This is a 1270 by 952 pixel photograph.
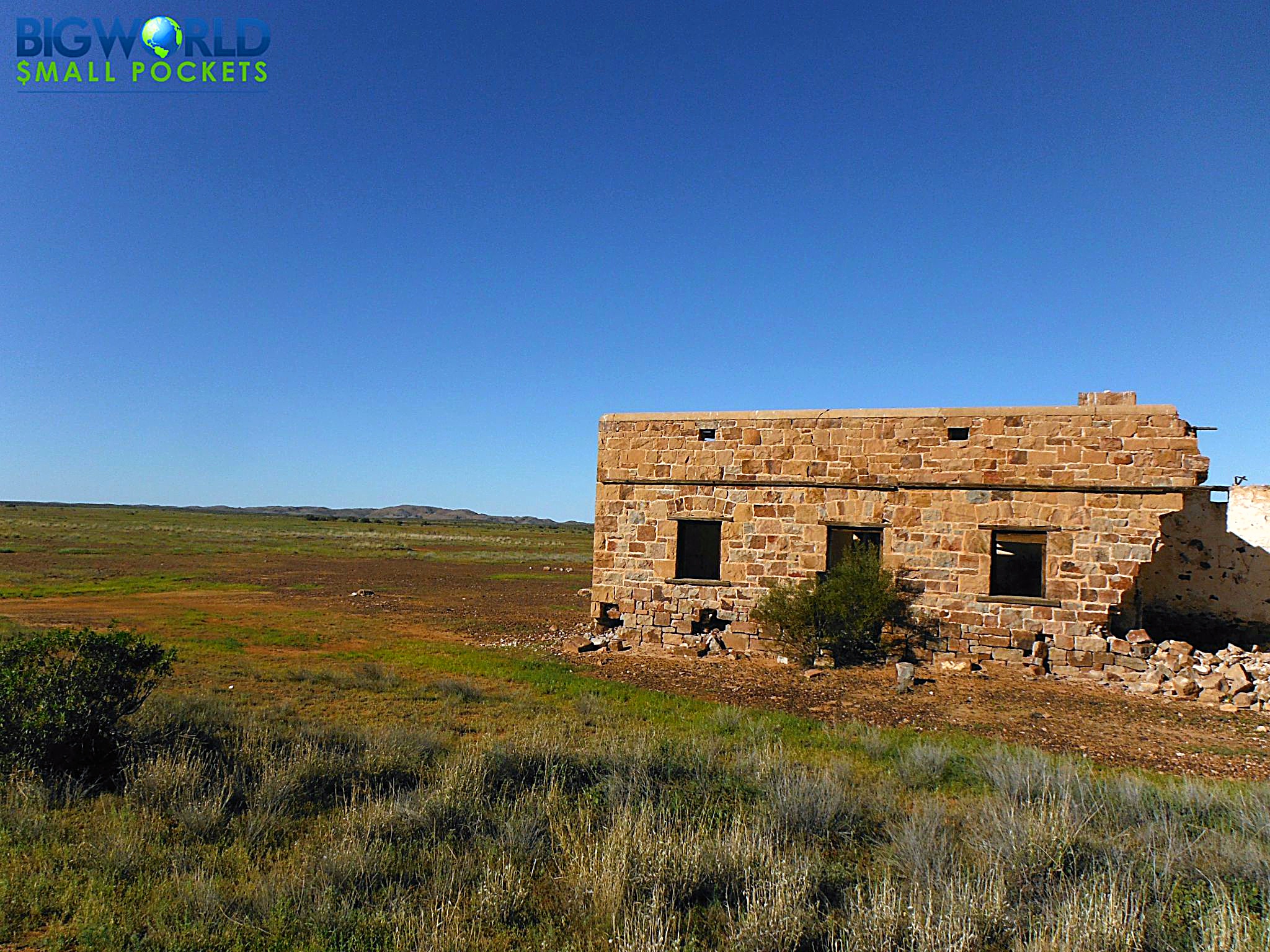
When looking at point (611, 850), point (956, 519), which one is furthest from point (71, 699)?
point (956, 519)

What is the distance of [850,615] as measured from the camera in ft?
43.3

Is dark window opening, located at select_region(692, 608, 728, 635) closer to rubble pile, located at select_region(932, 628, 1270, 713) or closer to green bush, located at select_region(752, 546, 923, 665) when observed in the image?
green bush, located at select_region(752, 546, 923, 665)

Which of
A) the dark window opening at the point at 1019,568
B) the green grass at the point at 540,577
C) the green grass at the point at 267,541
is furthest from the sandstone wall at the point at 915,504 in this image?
the green grass at the point at 267,541

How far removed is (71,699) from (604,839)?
4.95m

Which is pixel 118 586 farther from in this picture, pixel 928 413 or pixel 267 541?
pixel 267 541

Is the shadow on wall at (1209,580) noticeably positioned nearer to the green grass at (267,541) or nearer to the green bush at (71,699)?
the green bush at (71,699)

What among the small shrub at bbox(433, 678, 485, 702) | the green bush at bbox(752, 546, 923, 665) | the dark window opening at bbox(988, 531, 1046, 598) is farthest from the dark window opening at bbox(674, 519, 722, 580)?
the small shrub at bbox(433, 678, 485, 702)

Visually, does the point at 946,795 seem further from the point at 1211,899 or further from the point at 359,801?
the point at 359,801

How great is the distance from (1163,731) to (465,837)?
942 cm

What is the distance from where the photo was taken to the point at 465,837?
5316 millimetres

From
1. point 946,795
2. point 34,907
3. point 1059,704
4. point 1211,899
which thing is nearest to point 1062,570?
point 1059,704

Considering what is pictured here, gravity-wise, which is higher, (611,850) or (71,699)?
(71,699)

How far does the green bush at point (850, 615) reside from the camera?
1318 cm

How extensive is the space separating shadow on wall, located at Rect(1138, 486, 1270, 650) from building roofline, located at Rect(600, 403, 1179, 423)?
2.97 meters
